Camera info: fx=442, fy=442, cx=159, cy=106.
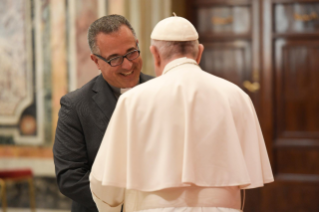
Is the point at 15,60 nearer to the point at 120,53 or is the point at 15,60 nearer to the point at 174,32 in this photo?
the point at 120,53

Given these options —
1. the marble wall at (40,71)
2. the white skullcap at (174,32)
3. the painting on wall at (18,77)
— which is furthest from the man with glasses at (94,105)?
the painting on wall at (18,77)

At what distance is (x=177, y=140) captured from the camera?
6.35 feet

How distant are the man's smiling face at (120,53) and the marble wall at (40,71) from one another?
300 centimetres

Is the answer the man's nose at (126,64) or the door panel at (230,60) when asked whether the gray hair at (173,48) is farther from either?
the door panel at (230,60)

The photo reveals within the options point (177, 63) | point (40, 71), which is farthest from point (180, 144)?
point (40, 71)

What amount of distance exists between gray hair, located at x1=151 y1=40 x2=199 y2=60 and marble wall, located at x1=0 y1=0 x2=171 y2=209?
3.52 m

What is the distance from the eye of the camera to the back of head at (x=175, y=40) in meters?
2.00

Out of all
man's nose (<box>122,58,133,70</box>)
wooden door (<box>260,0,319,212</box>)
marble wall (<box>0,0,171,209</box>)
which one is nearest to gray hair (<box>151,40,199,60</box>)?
man's nose (<box>122,58,133,70</box>)

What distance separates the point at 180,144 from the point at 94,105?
0.77m

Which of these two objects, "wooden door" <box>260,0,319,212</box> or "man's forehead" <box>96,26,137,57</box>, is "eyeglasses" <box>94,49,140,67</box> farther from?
"wooden door" <box>260,0,319,212</box>

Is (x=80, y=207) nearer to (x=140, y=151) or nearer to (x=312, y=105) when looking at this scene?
(x=140, y=151)

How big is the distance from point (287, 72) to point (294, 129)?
78 centimetres

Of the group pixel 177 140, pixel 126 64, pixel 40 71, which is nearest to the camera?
pixel 177 140

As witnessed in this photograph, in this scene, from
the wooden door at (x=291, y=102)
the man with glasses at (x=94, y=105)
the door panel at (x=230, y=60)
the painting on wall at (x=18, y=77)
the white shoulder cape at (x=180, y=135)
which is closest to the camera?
the white shoulder cape at (x=180, y=135)
